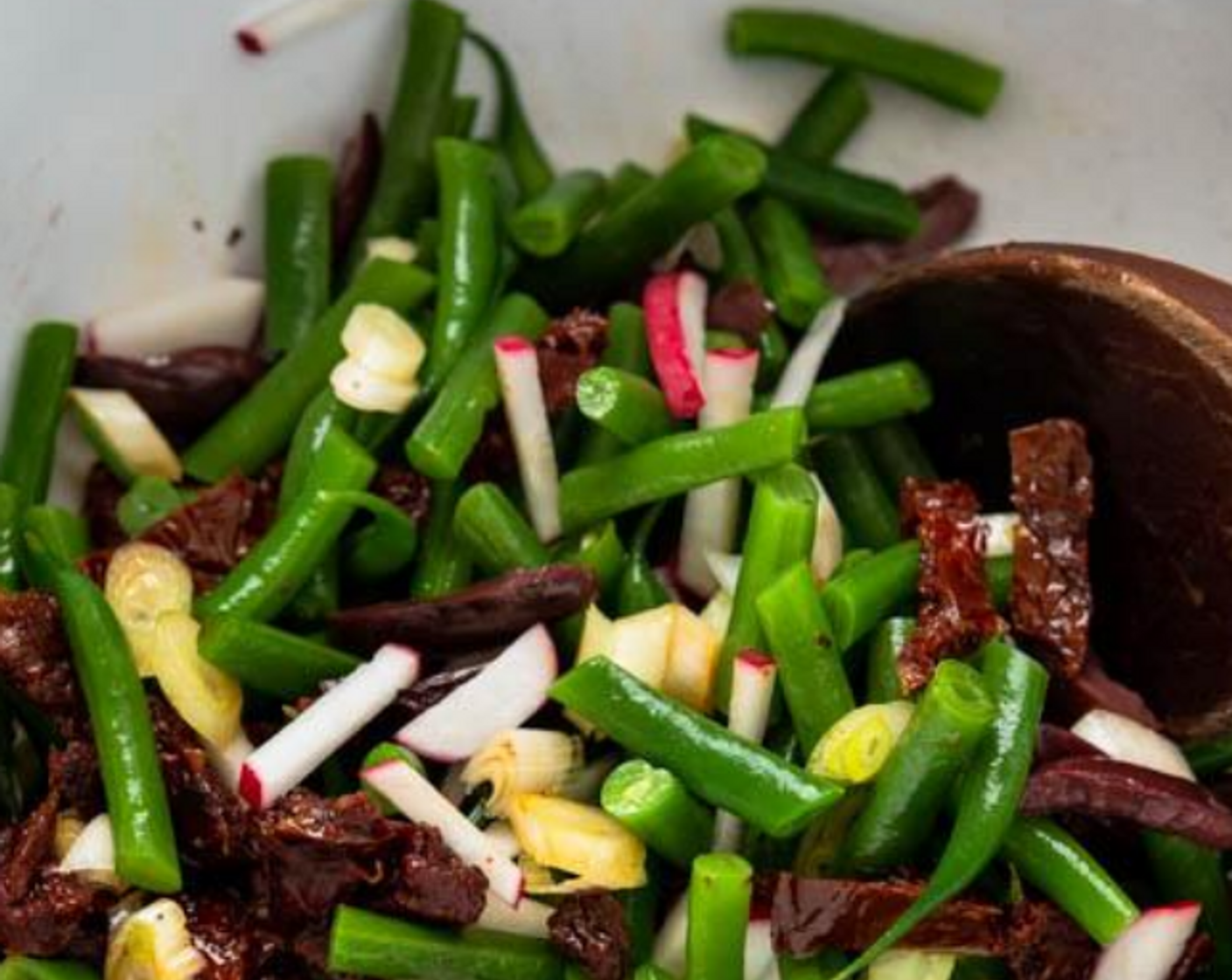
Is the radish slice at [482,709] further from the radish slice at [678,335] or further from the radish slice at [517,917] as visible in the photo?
the radish slice at [678,335]

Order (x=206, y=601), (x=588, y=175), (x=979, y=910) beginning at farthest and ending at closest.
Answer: (x=588, y=175) < (x=206, y=601) < (x=979, y=910)

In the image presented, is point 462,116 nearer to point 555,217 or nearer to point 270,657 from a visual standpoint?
point 555,217

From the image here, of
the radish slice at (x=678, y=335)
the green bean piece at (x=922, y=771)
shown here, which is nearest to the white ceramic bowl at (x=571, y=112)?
the radish slice at (x=678, y=335)

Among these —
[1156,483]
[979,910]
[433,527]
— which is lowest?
[979,910]

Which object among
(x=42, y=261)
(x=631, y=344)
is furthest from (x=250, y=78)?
(x=631, y=344)

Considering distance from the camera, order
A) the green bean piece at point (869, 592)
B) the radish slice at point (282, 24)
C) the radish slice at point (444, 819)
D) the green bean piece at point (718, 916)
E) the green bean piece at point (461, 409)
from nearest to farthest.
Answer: the green bean piece at point (718, 916), the radish slice at point (444, 819), the green bean piece at point (869, 592), the green bean piece at point (461, 409), the radish slice at point (282, 24)

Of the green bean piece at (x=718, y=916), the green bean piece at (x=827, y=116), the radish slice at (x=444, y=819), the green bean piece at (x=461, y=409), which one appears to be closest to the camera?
the green bean piece at (x=718, y=916)

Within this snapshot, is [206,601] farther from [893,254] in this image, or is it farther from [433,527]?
[893,254]
